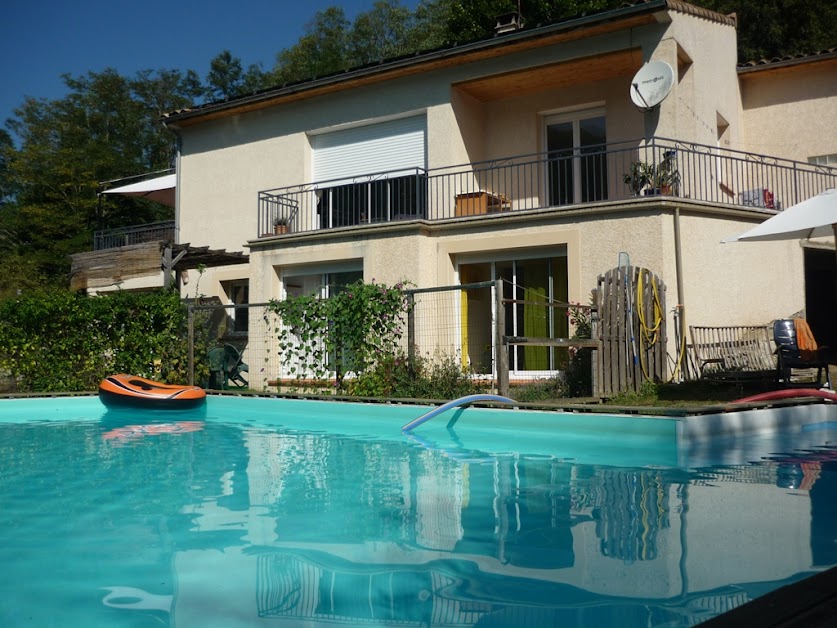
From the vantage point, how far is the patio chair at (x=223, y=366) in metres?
14.3

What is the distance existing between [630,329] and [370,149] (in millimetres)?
7767

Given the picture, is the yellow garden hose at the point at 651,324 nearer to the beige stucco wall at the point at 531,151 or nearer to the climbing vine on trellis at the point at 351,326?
the beige stucco wall at the point at 531,151

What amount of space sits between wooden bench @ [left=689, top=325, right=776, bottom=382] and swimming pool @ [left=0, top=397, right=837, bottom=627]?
11.2 ft

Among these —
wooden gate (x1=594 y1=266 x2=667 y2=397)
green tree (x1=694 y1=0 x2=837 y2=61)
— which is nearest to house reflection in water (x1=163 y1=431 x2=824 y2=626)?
wooden gate (x1=594 y1=266 x2=667 y2=397)

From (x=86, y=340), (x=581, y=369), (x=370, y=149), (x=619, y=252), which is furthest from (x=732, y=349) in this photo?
(x=86, y=340)

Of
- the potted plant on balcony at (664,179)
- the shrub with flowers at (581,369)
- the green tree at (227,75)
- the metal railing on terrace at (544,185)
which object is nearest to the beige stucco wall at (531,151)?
the metal railing on terrace at (544,185)

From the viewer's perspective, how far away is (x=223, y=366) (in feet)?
47.5

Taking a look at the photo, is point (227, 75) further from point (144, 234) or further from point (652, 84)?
point (652, 84)

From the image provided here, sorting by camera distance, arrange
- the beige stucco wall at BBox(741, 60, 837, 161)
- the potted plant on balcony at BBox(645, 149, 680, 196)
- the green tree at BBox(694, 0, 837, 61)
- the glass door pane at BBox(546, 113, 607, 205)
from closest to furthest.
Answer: the potted plant on balcony at BBox(645, 149, 680, 196), the glass door pane at BBox(546, 113, 607, 205), the beige stucco wall at BBox(741, 60, 837, 161), the green tree at BBox(694, 0, 837, 61)

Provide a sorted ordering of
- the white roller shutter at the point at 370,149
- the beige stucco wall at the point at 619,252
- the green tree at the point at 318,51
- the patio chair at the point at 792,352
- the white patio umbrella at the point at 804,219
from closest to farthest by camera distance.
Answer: the white patio umbrella at the point at 804,219 < the patio chair at the point at 792,352 < the beige stucco wall at the point at 619,252 < the white roller shutter at the point at 370,149 < the green tree at the point at 318,51

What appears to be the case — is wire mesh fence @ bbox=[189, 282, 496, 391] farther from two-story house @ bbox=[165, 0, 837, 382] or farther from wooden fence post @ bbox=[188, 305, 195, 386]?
two-story house @ bbox=[165, 0, 837, 382]

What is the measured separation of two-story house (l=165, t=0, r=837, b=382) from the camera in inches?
499

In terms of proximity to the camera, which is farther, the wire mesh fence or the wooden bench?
the wire mesh fence

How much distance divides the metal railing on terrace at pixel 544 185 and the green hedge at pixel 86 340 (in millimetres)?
3631
